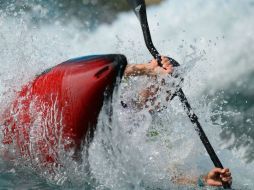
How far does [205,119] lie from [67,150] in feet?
3.60

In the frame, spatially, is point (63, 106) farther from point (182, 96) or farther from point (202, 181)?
point (202, 181)

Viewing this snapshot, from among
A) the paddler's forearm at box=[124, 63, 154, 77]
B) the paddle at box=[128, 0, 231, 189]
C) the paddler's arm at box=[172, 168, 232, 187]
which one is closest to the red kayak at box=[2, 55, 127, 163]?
the paddler's forearm at box=[124, 63, 154, 77]

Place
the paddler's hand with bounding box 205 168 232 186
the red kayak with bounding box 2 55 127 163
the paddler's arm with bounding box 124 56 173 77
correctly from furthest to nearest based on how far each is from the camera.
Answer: the paddler's arm with bounding box 124 56 173 77 < the paddler's hand with bounding box 205 168 232 186 < the red kayak with bounding box 2 55 127 163

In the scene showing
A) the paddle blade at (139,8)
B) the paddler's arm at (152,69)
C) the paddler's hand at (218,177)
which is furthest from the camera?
the paddle blade at (139,8)

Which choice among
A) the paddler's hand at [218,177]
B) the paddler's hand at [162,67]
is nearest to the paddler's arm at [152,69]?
the paddler's hand at [162,67]

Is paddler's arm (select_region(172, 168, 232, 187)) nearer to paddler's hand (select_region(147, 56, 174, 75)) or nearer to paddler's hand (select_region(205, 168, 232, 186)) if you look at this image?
paddler's hand (select_region(205, 168, 232, 186))

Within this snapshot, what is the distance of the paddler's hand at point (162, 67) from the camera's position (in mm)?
2396

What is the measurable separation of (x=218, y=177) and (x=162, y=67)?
0.57 meters

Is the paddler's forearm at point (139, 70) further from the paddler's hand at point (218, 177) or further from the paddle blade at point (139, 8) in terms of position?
the paddler's hand at point (218, 177)

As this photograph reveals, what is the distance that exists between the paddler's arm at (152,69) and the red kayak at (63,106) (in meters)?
0.29

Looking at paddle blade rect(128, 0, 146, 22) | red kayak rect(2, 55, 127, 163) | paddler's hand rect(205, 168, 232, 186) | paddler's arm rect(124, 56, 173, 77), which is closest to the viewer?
red kayak rect(2, 55, 127, 163)

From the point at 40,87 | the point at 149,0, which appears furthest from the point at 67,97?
the point at 149,0

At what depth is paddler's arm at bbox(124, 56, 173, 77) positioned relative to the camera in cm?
241

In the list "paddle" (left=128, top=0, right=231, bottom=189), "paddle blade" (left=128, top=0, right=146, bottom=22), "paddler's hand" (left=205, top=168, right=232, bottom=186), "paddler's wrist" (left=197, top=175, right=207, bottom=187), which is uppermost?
"paddle blade" (left=128, top=0, right=146, bottom=22)
